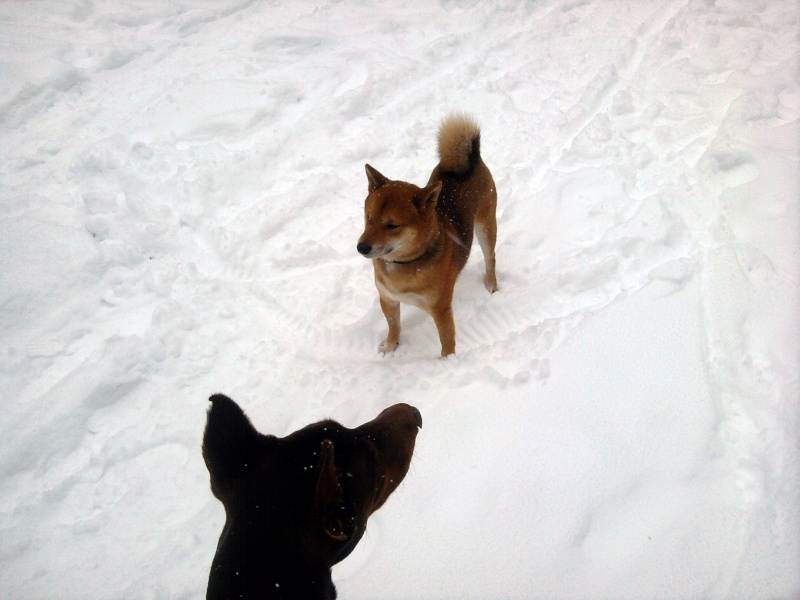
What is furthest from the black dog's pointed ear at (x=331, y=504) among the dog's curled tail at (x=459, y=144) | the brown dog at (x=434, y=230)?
the dog's curled tail at (x=459, y=144)

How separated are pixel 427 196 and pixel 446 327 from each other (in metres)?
0.93

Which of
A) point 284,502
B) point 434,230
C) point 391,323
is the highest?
point 284,502

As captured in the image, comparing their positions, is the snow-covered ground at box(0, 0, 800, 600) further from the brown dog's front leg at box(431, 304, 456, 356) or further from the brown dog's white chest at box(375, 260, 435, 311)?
the brown dog's white chest at box(375, 260, 435, 311)

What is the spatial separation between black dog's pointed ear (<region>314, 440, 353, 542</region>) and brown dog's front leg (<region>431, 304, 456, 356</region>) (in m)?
2.06

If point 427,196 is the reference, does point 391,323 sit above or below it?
below

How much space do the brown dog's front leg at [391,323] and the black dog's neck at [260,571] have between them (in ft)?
7.13

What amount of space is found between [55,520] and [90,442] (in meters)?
0.48

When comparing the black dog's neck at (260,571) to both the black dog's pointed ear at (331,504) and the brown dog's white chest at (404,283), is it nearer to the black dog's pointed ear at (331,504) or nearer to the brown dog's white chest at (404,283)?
the black dog's pointed ear at (331,504)

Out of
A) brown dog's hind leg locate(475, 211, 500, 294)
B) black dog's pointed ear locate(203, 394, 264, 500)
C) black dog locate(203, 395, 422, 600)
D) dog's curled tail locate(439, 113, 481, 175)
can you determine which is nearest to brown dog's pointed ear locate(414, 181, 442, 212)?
dog's curled tail locate(439, 113, 481, 175)

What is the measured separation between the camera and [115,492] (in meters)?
2.89

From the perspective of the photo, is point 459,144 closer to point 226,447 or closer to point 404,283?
point 404,283

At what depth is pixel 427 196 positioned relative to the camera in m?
3.02

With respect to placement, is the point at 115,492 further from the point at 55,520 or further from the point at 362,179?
the point at 362,179

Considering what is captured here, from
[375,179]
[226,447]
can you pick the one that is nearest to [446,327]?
[375,179]
